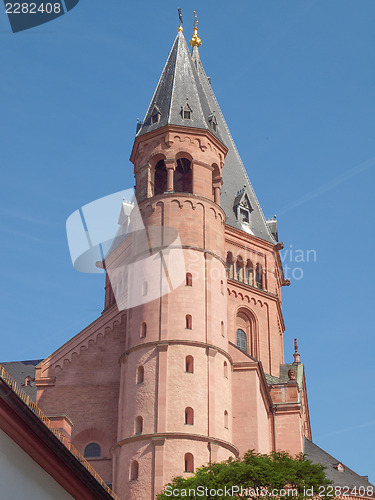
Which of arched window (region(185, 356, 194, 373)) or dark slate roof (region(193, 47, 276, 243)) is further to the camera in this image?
dark slate roof (region(193, 47, 276, 243))

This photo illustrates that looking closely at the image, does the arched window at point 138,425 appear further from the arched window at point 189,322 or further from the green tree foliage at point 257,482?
the green tree foliage at point 257,482

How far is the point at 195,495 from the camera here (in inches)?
1448

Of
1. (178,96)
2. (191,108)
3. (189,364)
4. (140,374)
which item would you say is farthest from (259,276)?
(140,374)

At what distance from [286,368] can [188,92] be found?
23067mm

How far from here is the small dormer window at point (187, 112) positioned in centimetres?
5409

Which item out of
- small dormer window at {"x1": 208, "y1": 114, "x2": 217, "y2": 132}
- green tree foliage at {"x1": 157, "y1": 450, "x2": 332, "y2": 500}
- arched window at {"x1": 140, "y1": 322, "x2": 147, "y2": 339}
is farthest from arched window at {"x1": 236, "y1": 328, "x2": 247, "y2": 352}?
green tree foliage at {"x1": 157, "y1": 450, "x2": 332, "y2": 500}

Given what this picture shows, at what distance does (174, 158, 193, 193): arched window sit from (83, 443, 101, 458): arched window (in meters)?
16.6

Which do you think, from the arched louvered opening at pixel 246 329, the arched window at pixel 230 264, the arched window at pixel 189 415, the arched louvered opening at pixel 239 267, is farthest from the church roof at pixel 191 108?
the arched window at pixel 189 415

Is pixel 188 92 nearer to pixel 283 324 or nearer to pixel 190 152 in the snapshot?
pixel 190 152

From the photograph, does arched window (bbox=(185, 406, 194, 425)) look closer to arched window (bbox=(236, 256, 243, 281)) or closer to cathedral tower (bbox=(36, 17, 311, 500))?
cathedral tower (bbox=(36, 17, 311, 500))

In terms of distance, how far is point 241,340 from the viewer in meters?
64.8

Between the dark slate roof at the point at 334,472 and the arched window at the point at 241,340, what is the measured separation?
8372 millimetres

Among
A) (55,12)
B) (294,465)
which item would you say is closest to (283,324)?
(294,465)

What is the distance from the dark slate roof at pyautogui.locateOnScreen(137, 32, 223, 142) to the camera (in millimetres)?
53906
